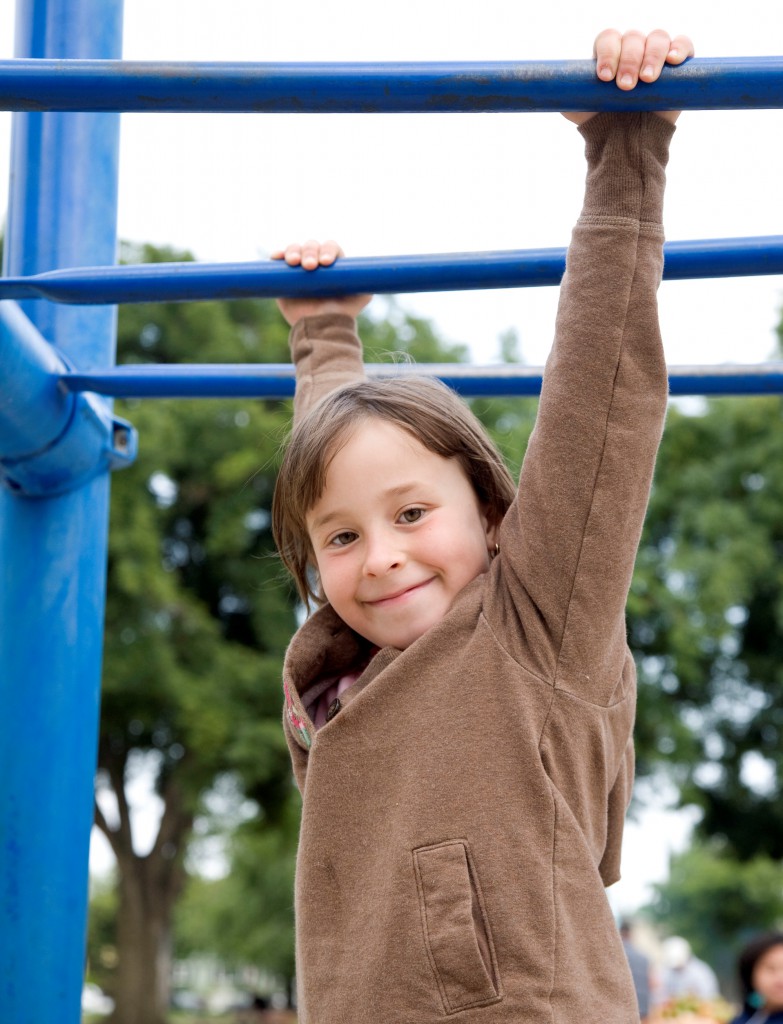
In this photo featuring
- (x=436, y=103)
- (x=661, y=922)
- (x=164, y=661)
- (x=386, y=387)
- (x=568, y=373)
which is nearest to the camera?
(x=436, y=103)

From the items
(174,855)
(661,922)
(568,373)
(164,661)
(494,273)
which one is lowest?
(661,922)

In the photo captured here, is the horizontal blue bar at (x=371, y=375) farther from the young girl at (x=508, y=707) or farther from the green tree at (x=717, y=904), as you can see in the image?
the green tree at (x=717, y=904)

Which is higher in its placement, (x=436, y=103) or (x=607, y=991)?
(x=436, y=103)

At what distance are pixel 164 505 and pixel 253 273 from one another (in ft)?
28.8

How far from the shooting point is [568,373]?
3.98ft

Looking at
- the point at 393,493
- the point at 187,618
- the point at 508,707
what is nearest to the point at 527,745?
the point at 508,707

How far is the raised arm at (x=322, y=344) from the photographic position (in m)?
1.74

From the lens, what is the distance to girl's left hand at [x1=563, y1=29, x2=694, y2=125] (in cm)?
104

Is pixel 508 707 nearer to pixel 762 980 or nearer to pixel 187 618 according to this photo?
pixel 762 980

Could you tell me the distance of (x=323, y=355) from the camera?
1.77 meters

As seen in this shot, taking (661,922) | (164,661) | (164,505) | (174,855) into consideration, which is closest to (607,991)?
(164,661)

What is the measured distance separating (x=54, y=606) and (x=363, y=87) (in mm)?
1022

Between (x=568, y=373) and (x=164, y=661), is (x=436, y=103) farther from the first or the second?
(x=164, y=661)

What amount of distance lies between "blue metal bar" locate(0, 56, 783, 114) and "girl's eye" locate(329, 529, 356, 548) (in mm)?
459
